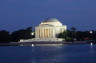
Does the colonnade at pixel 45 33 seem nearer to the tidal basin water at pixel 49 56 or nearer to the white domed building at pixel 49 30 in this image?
the white domed building at pixel 49 30

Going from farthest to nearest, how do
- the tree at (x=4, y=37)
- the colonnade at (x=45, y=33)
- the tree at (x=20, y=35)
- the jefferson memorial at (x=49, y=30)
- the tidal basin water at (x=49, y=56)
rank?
the colonnade at (x=45, y=33), the jefferson memorial at (x=49, y=30), the tree at (x=20, y=35), the tree at (x=4, y=37), the tidal basin water at (x=49, y=56)

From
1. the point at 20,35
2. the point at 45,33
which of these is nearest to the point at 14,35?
the point at 20,35

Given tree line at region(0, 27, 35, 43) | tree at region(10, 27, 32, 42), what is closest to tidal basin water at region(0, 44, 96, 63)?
tree line at region(0, 27, 35, 43)

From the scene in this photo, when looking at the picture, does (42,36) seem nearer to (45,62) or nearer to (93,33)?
(93,33)

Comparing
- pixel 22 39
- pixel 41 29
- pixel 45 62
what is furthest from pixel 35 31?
pixel 45 62

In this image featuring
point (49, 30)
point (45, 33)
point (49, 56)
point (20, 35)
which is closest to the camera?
point (49, 56)

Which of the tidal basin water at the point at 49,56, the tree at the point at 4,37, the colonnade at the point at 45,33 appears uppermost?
the colonnade at the point at 45,33

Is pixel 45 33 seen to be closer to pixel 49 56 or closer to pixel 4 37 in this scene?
pixel 4 37

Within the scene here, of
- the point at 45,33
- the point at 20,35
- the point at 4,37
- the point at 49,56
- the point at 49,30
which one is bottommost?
the point at 49,56

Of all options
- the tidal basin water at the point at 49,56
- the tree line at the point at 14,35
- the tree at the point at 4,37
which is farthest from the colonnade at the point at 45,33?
the tidal basin water at the point at 49,56

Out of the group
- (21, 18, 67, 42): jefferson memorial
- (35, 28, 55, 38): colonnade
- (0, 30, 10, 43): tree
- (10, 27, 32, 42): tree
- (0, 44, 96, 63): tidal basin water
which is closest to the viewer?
(0, 44, 96, 63): tidal basin water

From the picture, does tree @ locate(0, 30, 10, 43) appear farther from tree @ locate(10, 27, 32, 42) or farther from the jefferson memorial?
the jefferson memorial

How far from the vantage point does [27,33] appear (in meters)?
172

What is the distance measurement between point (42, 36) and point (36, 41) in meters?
15.4
